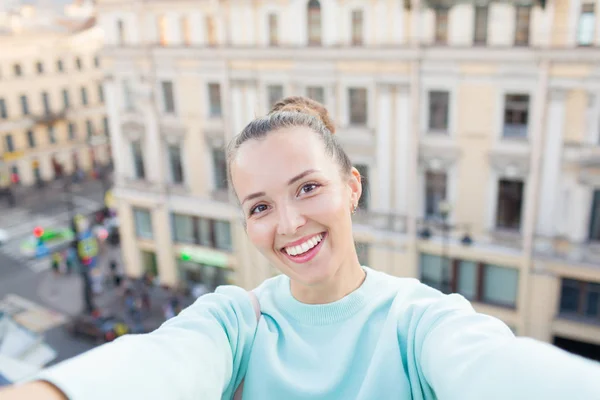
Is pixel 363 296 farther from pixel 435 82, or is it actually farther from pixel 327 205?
pixel 435 82

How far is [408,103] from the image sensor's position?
16.3 metres

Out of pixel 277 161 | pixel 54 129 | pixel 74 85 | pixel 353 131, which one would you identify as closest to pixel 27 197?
pixel 54 129

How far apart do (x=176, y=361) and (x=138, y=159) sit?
21.3 m

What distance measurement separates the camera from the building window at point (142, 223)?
23.1 meters

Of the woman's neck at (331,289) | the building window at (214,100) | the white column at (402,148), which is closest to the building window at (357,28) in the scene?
the white column at (402,148)

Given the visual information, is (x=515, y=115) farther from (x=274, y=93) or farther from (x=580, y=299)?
(x=274, y=93)

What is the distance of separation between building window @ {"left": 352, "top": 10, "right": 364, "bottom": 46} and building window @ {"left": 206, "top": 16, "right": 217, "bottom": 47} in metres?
5.17

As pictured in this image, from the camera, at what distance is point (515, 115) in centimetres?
1534

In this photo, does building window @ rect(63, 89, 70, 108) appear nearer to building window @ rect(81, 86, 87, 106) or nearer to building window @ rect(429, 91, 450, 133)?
building window @ rect(81, 86, 87, 106)

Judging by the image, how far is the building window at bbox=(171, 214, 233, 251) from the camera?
21.5 m

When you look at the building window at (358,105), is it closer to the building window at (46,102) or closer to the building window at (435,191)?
the building window at (435,191)

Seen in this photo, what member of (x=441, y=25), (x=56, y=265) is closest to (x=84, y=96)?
(x=56, y=265)

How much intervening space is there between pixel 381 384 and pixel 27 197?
1531 inches

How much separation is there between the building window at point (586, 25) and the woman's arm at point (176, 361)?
14.1 meters
